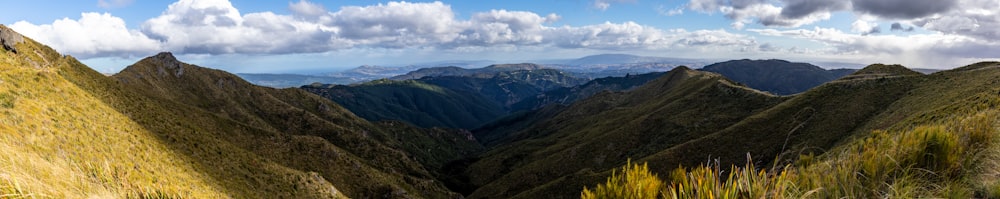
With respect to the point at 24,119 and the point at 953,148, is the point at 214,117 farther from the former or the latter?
the point at 953,148

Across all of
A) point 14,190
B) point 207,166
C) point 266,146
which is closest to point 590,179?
point 207,166

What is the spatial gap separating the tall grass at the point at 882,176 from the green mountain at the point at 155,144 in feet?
32.6

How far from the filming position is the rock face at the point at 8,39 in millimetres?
77125

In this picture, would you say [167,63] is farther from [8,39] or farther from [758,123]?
[758,123]

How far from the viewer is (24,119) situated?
40250 millimetres

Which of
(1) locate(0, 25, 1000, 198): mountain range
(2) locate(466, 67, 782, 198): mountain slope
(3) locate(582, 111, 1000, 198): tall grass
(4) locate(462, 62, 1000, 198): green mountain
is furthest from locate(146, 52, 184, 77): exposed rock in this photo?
(3) locate(582, 111, 1000, 198): tall grass

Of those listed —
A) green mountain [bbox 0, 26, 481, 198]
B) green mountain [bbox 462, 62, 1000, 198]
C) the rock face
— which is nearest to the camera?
green mountain [bbox 0, 26, 481, 198]

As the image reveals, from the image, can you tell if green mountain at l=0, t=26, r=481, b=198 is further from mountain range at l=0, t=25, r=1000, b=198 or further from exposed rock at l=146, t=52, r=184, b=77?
exposed rock at l=146, t=52, r=184, b=77

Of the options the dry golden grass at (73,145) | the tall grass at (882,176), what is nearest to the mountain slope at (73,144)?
the dry golden grass at (73,145)

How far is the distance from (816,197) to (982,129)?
568 cm

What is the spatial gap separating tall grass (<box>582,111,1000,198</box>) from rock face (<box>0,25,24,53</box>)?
117m

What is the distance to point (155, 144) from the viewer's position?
60562mm

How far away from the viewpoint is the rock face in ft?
253

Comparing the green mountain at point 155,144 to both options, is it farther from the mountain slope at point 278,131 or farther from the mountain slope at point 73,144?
the mountain slope at point 278,131
